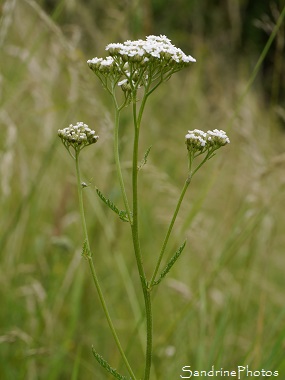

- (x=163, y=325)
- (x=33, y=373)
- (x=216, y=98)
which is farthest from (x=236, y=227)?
(x=216, y=98)

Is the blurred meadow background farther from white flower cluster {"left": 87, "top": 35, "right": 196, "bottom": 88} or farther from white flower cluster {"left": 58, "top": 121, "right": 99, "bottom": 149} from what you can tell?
white flower cluster {"left": 87, "top": 35, "right": 196, "bottom": 88}

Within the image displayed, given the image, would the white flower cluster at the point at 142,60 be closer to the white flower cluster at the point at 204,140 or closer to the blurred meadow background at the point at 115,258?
the white flower cluster at the point at 204,140

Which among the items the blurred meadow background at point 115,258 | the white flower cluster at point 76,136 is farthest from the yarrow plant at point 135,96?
the blurred meadow background at point 115,258

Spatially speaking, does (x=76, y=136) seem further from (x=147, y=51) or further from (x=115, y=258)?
(x=115, y=258)

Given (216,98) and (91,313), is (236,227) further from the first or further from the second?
(216,98)

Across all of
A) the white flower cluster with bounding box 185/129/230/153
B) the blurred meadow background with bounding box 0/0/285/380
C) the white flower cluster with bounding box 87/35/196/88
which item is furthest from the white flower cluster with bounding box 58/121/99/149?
the blurred meadow background with bounding box 0/0/285/380
